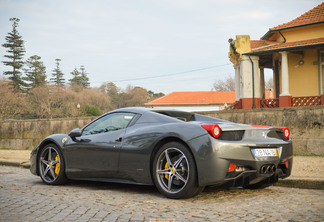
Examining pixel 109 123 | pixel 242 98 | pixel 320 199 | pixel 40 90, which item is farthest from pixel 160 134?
pixel 40 90

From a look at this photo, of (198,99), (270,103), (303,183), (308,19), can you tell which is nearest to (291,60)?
(308,19)

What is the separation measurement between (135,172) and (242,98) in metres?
15.8

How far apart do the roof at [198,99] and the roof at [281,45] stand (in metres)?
48.6

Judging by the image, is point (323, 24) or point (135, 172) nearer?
point (135, 172)

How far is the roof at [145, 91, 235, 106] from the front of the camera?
70.4m

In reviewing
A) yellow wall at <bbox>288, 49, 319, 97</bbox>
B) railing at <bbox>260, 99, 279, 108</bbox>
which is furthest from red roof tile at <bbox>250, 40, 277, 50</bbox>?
railing at <bbox>260, 99, 279, 108</bbox>

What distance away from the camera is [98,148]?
20.4 feet

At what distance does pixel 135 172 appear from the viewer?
18.6 feet

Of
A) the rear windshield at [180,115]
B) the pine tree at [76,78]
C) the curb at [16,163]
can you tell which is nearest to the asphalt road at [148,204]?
the rear windshield at [180,115]

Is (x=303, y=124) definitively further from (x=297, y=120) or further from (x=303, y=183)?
(x=303, y=183)

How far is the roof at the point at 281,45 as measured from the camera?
60.3 feet

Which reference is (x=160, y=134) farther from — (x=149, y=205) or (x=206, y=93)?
(x=206, y=93)

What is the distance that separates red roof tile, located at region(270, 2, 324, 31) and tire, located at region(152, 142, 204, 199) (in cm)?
1675

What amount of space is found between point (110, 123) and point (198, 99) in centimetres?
6559
